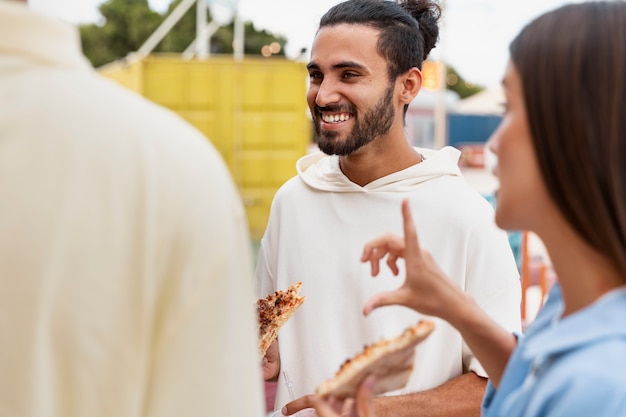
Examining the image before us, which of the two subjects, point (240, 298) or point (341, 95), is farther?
point (341, 95)

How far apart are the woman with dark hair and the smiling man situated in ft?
3.38

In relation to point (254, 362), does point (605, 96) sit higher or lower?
higher

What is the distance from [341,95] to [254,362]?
5.64ft

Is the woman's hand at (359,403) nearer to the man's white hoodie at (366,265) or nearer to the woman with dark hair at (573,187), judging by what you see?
the woman with dark hair at (573,187)

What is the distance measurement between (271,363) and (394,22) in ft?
3.98

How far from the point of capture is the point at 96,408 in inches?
45.7

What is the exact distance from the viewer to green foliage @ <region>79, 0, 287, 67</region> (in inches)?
2291

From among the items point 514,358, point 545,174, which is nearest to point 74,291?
point 545,174

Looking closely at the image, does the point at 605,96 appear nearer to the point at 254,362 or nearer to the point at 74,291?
the point at 254,362

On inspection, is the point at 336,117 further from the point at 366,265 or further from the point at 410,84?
the point at 366,265

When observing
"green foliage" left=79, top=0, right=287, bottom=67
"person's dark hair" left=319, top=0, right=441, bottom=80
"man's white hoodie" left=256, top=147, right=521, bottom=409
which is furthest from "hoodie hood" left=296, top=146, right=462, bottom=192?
"green foliage" left=79, top=0, right=287, bottom=67

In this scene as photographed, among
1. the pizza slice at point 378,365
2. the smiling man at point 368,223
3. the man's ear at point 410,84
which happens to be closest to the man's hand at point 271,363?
the smiling man at point 368,223

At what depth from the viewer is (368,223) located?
2861mm

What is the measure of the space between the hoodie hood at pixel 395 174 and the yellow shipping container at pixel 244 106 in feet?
34.5
